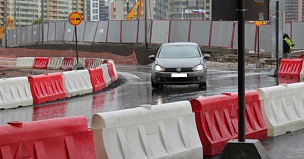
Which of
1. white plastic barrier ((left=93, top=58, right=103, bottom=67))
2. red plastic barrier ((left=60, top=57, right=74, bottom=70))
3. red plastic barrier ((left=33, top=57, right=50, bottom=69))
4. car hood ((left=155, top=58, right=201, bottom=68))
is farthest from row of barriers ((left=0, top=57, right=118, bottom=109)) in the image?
red plastic barrier ((left=33, top=57, right=50, bottom=69))

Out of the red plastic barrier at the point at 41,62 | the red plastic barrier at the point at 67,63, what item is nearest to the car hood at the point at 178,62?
the red plastic barrier at the point at 67,63

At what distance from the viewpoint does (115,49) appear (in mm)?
55969

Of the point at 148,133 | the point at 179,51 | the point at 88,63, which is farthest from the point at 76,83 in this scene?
the point at 88,63

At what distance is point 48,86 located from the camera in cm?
1856

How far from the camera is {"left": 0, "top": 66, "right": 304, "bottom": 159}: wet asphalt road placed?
1077 centimetres

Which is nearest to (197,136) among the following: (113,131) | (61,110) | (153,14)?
(113,131)

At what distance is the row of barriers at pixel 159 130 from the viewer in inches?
275

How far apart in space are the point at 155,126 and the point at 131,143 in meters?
0.55

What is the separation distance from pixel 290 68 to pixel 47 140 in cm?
2121

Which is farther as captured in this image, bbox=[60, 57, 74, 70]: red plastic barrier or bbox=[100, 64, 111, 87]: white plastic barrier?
bbox=[60, 57, 74, 70]: red plastic barrier

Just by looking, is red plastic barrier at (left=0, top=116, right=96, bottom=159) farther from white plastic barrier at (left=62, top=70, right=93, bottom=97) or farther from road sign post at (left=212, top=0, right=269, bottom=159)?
white plastic barrier at (left=62, top=70, right=93, bottom=97)

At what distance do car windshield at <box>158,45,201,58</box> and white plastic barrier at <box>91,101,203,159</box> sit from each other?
1262cm

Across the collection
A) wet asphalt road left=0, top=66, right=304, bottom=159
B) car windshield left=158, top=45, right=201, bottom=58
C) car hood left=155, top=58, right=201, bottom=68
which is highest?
car windshield left=158, top=45, right=201, bottom=58

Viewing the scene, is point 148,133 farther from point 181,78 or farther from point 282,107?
point 181,78
